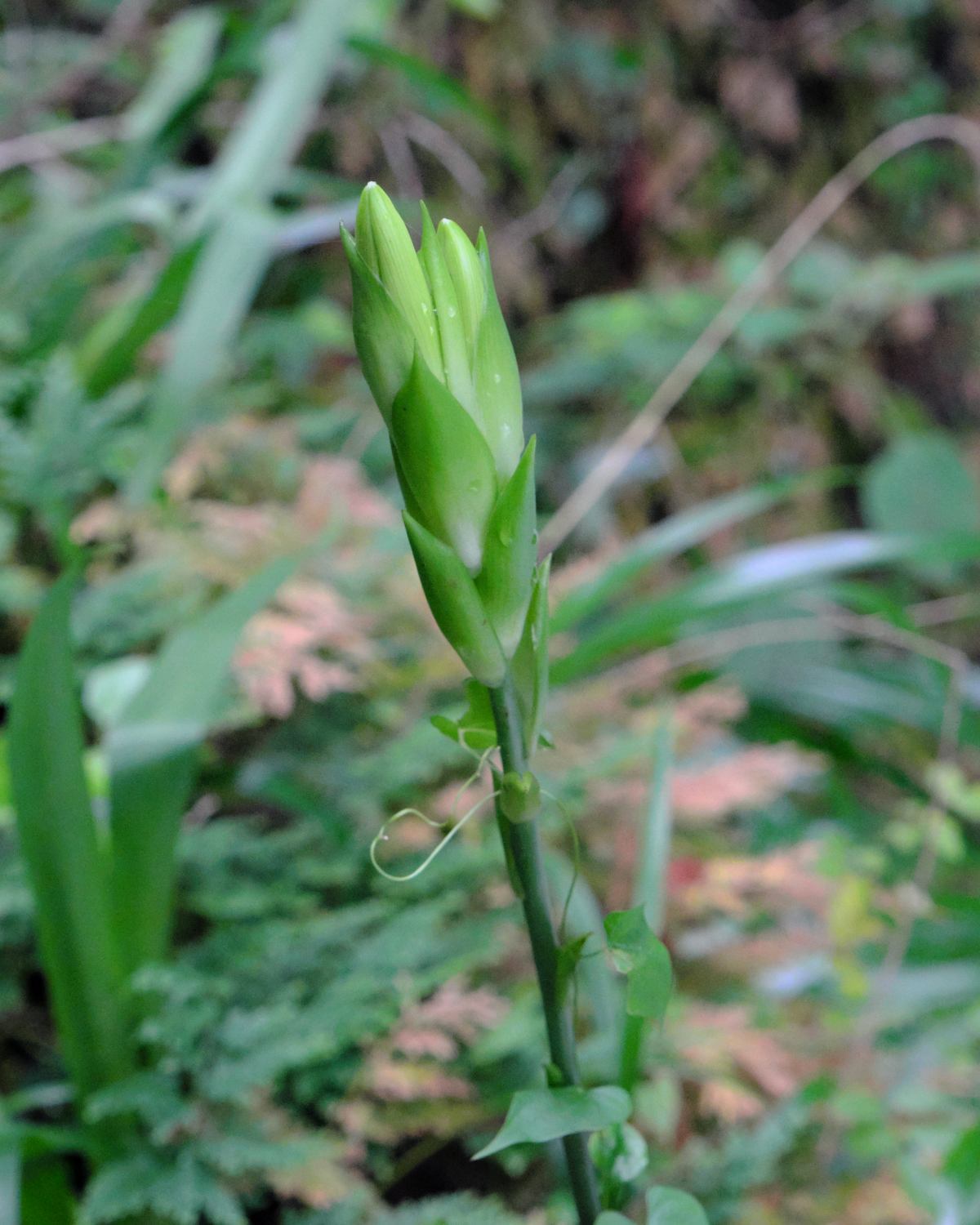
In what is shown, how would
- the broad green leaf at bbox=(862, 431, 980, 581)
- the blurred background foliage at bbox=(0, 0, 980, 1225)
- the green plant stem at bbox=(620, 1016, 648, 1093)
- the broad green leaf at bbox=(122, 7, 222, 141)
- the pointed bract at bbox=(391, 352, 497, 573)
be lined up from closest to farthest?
1. the pointed bract at bbox=(391, 352, 497, 573)
2. the green plant stem at bbox=(620, 1016, 648, 1093)
3. the blurred background foliage at bbox=(0, 0, 980, 1225)
4. the broad green leaf at bbox=(122, 7, 222, 141)
5. the broad green leaf at bbox=(862, 431, 980, 581)

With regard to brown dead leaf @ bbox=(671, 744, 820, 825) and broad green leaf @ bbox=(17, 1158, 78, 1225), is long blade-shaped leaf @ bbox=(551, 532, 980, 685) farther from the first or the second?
broad green leaf @ bbox=(17, 1158, 78, 1225)

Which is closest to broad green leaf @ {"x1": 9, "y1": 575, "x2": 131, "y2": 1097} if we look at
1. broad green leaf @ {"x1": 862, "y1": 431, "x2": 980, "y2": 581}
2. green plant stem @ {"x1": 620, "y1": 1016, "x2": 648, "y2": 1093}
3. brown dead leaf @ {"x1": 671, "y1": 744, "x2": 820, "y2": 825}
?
green plant stem @ {"x1": 620, "y1": 1016, "x2": 648, "y2": 1093}

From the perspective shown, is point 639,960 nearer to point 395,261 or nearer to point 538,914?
point 538,914

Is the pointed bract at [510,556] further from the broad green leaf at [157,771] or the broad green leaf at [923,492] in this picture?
the broad green leaf at [923,492]

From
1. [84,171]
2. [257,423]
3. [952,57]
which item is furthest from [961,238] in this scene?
[84,171]

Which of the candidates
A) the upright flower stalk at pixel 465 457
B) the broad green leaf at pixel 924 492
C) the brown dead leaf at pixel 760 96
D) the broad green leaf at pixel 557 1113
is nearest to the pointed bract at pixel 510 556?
the upright flower stalk at pixel 465 457

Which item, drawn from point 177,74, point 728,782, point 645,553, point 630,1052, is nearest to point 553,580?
point 645,553

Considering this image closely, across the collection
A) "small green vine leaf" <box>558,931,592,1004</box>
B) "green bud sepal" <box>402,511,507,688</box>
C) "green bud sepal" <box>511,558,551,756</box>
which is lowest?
"small green vine leaf" <box>558,931,592,1004</box>
